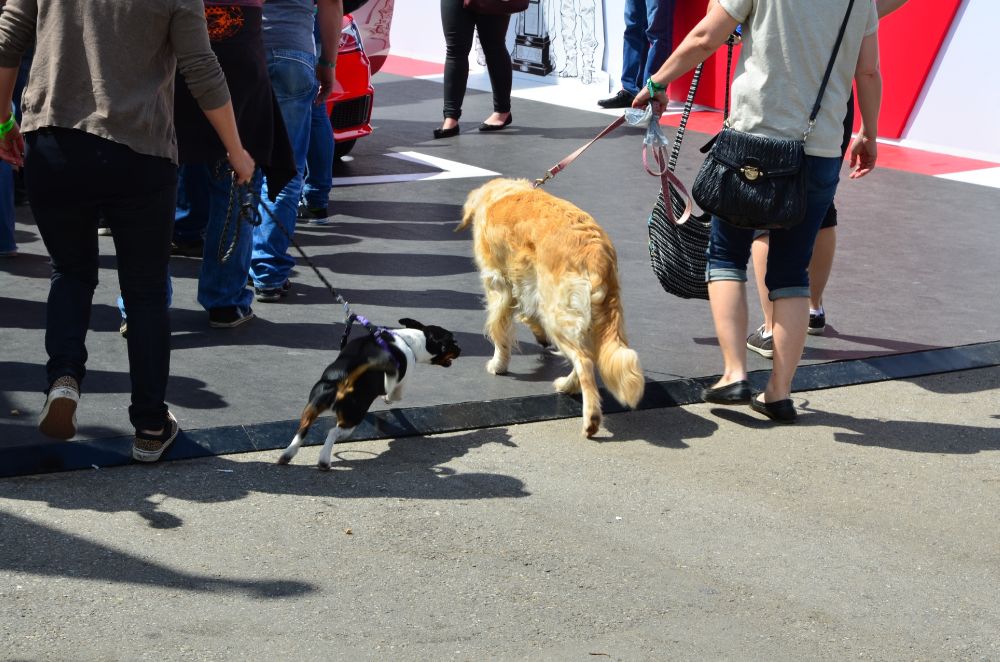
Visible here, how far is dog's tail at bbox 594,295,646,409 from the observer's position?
184 inches

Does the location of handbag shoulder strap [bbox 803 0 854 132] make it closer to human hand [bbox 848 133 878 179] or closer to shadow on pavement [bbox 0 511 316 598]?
human hand [bbox 848 133 878 179]

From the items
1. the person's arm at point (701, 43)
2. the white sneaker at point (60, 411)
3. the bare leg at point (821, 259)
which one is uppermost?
the person's arm at point (701, 43)

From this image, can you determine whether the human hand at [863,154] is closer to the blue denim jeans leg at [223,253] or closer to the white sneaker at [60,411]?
the blue denim jeans leg at [223,253]

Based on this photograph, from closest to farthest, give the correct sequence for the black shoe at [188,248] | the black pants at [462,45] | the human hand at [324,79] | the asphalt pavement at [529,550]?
the asphalt pavement at [529,550]
the human hand at [324,79]
the black shoe at [188,248]
the black pants at [462,45]

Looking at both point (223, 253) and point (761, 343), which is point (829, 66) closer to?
point (761, 343)

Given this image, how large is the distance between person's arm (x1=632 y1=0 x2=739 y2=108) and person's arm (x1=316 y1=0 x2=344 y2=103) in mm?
2291

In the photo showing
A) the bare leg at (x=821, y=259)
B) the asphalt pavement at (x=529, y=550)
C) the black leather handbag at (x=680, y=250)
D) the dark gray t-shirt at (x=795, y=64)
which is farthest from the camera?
the bare leg at (x=821, y=259)

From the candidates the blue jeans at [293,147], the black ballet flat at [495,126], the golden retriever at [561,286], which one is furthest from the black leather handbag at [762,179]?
the black ballet flat at [495,126]

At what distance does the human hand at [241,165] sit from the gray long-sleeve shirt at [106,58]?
320mm

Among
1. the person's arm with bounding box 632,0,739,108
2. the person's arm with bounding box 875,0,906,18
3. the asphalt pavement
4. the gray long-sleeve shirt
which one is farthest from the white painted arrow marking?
the gray long-sleeve shirt

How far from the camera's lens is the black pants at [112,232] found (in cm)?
385

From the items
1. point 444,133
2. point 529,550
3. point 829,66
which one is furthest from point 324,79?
point 444,133

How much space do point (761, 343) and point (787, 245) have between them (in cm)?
104

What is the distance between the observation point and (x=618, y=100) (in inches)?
492
